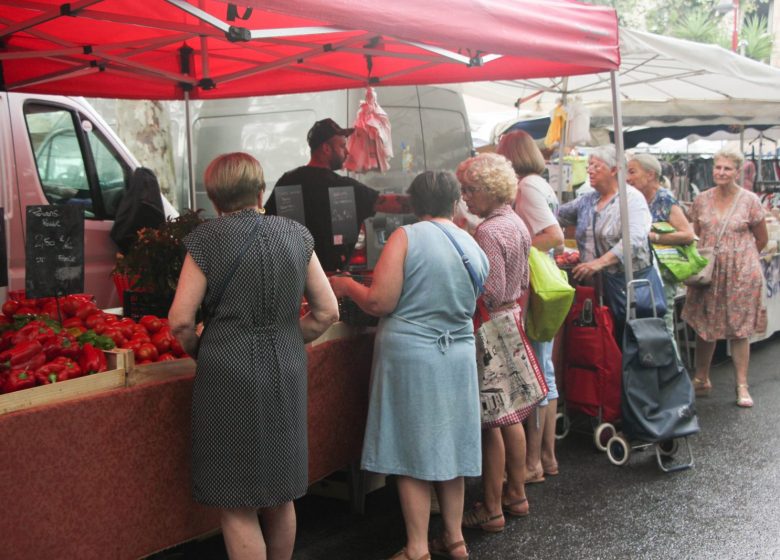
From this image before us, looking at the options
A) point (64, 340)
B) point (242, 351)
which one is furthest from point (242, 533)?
point (64, 340)

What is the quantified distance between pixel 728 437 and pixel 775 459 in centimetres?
50

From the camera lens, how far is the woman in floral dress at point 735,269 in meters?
6.85

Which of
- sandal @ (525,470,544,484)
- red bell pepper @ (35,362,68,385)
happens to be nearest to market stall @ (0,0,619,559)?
red bell pepper @ (35,362,68,385)

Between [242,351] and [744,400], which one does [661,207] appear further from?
[242,351]

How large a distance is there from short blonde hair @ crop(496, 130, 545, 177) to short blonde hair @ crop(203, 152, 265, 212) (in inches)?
94.7

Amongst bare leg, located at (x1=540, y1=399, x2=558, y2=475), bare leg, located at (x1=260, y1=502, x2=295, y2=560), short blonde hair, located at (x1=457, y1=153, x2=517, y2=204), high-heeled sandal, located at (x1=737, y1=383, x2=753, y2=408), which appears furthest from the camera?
high-heeled sandal, located at (x1=737, y1=383, x2=753, y2=408)

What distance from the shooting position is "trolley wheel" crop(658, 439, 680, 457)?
209 inches

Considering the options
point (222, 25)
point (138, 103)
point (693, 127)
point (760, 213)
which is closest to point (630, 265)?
point (760, 213)

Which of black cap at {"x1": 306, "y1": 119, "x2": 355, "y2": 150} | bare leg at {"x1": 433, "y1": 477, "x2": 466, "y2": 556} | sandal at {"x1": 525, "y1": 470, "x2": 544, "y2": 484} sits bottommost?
sandal at {"x1": 525, "y1": 470, "x2": 544, "y2": 484}

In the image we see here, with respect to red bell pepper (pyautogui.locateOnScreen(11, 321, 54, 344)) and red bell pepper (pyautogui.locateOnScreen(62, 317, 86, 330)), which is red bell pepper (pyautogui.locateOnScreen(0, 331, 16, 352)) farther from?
red bell pepper (pyautogui.locateOnScreen(62, 317, 86, 330))

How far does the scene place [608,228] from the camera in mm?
5516

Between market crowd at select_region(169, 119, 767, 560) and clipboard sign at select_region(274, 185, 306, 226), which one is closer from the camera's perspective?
market crowd at select_region(169, 119, 767, 560)

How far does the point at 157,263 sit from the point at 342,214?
1.64m

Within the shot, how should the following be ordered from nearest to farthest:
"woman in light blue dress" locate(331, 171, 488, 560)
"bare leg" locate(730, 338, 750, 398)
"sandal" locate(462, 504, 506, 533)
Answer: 1. "woman in light blue dress" locate(331, 171, 488, 560)
2. "sandal" locate(462, 504, 506, 533)
3. "bare leg" locate(730, 338, 750, 398)
